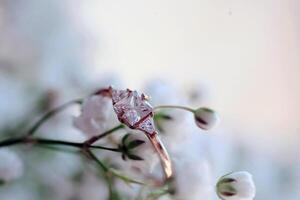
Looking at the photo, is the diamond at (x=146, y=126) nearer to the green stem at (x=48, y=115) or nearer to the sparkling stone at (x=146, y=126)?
the sparkling stone at (x=146, y=126)

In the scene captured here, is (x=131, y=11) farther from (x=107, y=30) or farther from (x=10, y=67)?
(x=10, y=67)

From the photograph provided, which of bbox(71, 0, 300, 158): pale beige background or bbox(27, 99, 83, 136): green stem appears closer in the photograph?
bbox(27, 99, 83, 136): green stem

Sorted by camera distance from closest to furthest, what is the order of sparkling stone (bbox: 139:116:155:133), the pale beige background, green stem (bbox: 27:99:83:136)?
sparkling stone (bbox: 139:116:155:133), green stem (bbox: 27:99:83:136), the pale beige background

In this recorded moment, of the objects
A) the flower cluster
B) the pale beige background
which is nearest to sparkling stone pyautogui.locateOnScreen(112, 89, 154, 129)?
the flower cluster

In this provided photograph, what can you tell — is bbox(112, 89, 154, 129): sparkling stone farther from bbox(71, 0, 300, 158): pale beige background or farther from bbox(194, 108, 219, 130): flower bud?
bbox(71, 0, 300, 158): pale beige background

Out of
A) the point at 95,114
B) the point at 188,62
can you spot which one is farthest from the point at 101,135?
the point at 188,62

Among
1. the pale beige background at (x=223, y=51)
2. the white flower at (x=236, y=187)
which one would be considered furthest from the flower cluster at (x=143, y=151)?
the pale beige background at (x=223, y=51)
